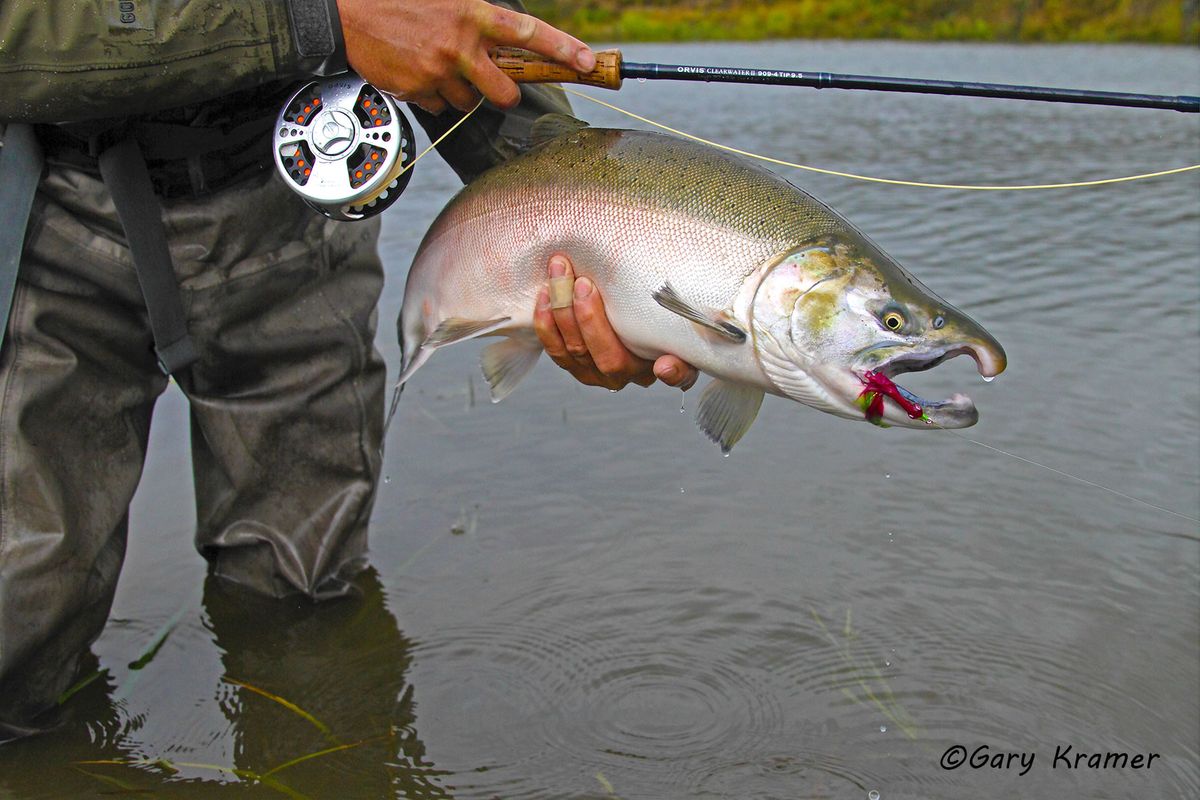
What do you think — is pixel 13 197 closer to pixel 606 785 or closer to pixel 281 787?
pixel 281 787

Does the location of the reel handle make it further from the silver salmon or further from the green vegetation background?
the green vegetation background

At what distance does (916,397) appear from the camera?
1979 mm

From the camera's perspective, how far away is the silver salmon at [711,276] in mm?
2047

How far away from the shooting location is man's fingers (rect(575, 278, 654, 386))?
227 centimetres

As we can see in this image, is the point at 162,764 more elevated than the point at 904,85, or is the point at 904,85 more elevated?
the point at 904,85

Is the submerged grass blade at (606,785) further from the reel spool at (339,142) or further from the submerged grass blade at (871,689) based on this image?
the reel spool at (339,142)

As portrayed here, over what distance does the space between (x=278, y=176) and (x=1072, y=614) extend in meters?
2.22

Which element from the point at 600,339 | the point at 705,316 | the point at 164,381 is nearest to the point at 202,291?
the point at 164,381

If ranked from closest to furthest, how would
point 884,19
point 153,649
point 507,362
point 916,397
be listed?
point 916,397, point 507,362, point 153,649, point 884,19

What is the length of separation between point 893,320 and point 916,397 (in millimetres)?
151

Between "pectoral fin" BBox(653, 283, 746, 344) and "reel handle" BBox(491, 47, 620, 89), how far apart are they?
48cm

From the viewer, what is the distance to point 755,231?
2.13m

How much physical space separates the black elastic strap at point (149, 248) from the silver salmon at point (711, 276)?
1.82 ft

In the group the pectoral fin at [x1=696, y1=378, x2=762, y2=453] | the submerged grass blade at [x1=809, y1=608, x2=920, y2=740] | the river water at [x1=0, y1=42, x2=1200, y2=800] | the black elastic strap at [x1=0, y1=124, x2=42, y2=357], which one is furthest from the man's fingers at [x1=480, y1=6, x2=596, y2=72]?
the submerged grass blade at [x1=809, y1=608, x2=920, y2=740]
